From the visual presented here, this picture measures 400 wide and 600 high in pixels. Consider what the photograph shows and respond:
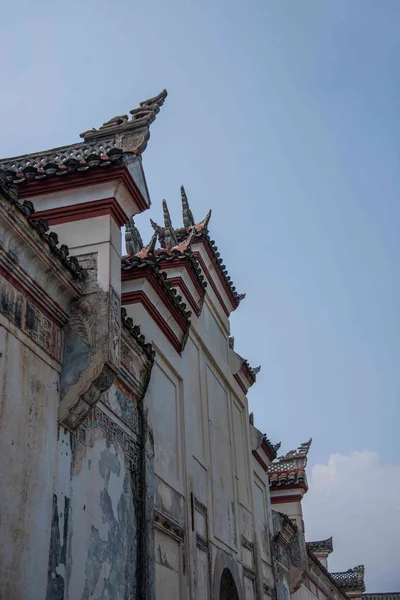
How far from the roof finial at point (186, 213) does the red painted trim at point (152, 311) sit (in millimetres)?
4755

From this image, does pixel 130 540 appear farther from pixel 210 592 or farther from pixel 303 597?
pixel 303 597

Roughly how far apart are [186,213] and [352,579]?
33030mm

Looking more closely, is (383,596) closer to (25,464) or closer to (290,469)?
(290,469)

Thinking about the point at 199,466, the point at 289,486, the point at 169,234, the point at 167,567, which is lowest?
the point at 167,567

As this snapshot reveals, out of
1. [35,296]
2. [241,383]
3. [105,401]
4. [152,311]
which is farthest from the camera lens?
[241,383]

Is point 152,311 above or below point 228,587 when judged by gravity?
above

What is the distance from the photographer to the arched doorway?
564 inches

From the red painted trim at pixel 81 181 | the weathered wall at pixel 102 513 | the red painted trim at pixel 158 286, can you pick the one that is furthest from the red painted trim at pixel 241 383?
the red painted trim at pixel 81 181

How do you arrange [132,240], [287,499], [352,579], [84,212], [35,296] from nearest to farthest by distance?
1. [35,296]
2. [84,212]
3. [132,240]
4. [287,499]
5. [352,579]

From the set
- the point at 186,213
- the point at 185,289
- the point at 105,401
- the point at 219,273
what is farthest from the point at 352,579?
A: the point at 105,401

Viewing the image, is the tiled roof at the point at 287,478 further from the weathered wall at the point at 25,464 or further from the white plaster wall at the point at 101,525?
the weathered wall at the point at 25,464

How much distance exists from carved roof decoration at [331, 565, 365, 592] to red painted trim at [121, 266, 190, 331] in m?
34.6

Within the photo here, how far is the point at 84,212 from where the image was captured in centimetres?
1005

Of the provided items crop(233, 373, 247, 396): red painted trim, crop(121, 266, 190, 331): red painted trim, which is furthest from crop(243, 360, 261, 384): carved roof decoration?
crop(121, 266, 190, 331): red painted trim
